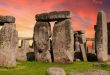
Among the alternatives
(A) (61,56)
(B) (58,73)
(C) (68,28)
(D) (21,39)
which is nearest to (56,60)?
(A) (61,56)

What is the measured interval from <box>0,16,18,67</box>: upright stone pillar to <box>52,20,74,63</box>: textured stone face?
542cm

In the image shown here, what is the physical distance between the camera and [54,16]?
91.5 ft

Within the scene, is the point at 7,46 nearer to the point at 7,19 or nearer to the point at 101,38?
the point at 7,19

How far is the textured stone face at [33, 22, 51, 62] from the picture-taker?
1118 inches

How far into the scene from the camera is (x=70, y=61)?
2698 centimetres

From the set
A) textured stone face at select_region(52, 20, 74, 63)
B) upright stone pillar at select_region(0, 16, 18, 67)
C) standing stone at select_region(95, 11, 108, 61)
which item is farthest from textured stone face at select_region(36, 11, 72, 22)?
upright stone pillar at select_region(0, 16, 18, 67)

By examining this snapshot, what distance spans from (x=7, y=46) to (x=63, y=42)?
583cm

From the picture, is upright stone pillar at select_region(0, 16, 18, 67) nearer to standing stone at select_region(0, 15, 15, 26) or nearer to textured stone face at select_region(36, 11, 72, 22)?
standing stone at select_region(0, 15, 15, 26)

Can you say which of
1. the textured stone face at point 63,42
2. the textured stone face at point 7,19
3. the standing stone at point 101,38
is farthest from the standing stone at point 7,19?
the standing stone at point 101,38

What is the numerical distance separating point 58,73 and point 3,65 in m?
7.11

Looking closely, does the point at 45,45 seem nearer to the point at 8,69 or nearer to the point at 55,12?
the point at 55,12

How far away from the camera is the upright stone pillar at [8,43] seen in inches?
891

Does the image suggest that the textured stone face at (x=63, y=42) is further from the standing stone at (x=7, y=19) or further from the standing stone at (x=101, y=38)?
the standing stone at (x=7, y=19)

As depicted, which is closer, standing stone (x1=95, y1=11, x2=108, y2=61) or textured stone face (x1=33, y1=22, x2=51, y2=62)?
textured stone face (x1=33, y1=22, x2=51, y2=62)
